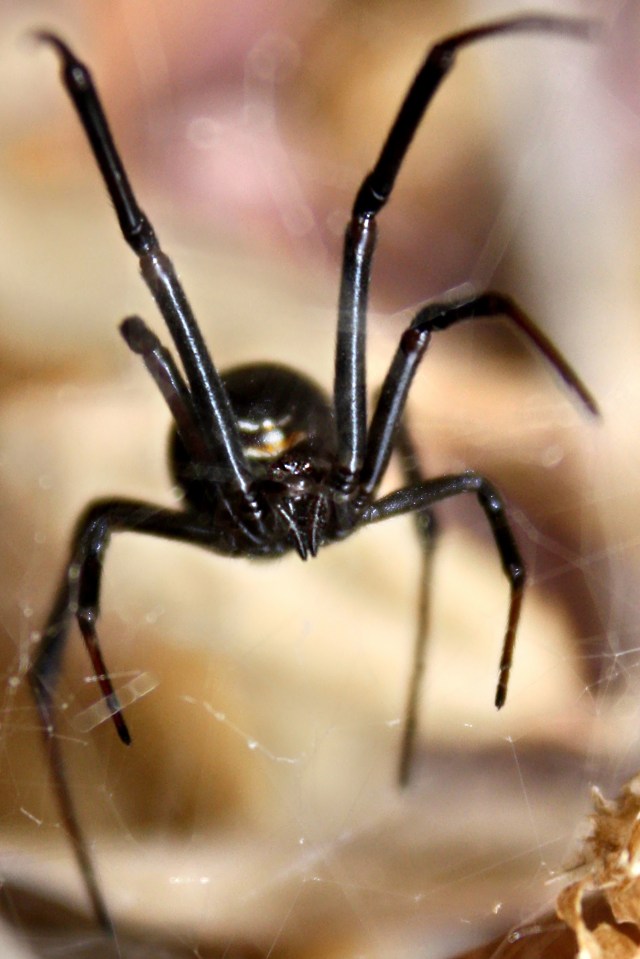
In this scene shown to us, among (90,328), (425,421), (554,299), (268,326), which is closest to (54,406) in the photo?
(90,328)

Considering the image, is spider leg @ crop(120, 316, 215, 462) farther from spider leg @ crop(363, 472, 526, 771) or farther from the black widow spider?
spider leg @ crop(363, 472, 526, 771)

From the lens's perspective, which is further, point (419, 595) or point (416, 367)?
point (419, 595)

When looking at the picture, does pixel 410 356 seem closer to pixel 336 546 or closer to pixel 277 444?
pixel 277 444

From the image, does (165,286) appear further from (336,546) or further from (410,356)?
(336,546)

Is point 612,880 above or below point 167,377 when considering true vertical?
below

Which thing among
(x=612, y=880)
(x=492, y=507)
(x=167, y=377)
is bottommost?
(x=612, y=880)

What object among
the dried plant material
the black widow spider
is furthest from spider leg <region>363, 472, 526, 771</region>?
the dried plant material

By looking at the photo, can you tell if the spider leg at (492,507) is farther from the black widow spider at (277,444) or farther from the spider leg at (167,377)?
the spider leg at (167,377)

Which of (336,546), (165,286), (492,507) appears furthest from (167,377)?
(336,546)
